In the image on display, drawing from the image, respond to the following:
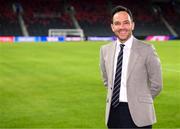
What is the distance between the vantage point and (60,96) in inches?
599

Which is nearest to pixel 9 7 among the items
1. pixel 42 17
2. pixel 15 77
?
pixel 42 17

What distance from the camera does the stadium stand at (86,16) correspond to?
63969mm

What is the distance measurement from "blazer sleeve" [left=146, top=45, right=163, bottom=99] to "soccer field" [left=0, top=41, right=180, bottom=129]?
16.4ft

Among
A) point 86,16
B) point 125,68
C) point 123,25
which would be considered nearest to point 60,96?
point 125,68

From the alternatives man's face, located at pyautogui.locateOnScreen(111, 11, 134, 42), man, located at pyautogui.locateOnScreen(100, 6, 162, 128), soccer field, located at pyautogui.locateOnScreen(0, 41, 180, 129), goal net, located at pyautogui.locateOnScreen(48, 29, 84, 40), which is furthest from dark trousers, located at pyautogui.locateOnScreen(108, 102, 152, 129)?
goal net, located at pyautogui.locateOnScreen(48, 29, 84, 40)

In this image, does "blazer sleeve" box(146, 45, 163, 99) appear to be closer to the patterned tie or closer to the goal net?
the patterned tie

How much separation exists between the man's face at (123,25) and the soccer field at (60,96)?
5.35 m

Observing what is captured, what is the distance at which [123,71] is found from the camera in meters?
5.80

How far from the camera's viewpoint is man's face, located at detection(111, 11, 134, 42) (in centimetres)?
572

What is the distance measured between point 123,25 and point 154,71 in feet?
2.38

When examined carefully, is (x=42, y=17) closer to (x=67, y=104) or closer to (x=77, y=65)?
(x=77, y=65)

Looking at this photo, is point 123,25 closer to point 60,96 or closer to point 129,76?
point 129,76

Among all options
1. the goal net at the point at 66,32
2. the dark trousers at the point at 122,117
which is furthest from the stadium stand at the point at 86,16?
the dark trousers at the point at 122,117

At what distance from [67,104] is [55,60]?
48.1 ft
